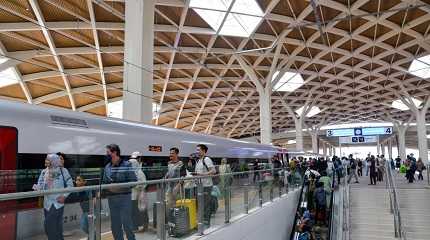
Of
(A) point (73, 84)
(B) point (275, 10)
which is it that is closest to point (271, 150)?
(B) point (275, 10)

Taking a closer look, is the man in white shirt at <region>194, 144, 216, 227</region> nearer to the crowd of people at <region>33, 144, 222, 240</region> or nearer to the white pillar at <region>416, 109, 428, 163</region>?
the crowd of people at <region>33, 144, 222, 240</region>

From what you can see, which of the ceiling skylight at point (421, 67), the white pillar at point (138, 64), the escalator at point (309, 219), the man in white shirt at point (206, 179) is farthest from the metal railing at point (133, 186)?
the ceiling skylight at point (421, 67)

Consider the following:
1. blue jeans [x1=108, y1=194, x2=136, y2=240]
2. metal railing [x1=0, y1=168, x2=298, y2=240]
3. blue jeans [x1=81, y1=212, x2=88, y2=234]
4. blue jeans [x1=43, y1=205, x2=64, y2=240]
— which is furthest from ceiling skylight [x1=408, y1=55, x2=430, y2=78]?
blue jeans [x1=43, y1=205, x2=64, y2=240]

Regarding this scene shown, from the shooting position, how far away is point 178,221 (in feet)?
18.7

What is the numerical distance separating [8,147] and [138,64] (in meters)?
8.48

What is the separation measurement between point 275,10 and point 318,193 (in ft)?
46.0

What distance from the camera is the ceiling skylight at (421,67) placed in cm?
3427

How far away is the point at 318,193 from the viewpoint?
47.6 feet

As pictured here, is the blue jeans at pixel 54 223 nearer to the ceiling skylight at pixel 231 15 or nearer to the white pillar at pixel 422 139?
the ceiling skylight at pixel 231 15

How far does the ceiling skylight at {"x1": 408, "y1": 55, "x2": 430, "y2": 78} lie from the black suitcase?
112ft

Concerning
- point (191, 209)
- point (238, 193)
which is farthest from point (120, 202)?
point (238, 193)

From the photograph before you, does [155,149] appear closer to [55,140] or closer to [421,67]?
[55,140]

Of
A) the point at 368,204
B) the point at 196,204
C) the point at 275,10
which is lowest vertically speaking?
the point at 368,204

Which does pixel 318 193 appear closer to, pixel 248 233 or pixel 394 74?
pixel 248 233
